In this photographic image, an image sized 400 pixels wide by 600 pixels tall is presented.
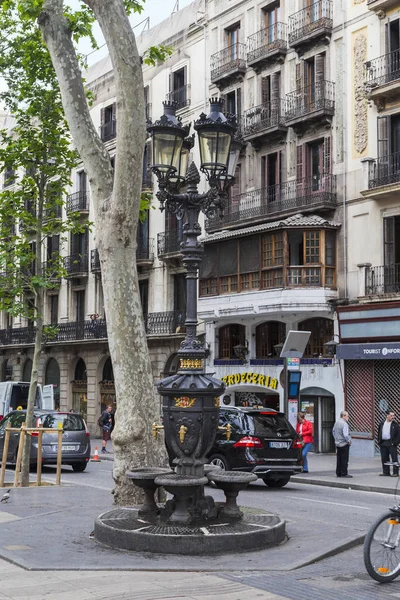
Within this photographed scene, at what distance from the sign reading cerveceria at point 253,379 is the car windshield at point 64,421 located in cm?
883

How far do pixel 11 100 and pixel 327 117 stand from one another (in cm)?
1324

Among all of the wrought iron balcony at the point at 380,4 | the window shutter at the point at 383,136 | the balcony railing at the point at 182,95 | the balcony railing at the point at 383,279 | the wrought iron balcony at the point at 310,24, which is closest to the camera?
the balcony railing at the point at 383,279

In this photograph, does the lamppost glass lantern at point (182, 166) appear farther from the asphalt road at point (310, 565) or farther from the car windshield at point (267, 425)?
the car windshield at point (267, 425)

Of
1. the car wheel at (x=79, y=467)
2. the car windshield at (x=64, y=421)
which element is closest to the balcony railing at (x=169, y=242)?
the car windshield at (x=64, y=421)

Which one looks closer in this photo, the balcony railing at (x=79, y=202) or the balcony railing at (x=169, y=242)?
the balcony railing at (x=169, y=242)

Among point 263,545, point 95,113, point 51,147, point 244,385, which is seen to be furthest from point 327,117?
point 263,545

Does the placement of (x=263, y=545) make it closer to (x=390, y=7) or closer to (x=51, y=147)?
(x=51, y=147)

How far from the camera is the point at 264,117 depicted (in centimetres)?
3184

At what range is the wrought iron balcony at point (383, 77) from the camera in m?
26.4

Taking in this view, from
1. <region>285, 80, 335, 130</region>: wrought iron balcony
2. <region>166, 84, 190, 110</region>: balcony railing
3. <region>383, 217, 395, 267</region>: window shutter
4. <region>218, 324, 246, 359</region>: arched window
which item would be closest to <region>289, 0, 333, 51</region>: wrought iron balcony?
<region>285, 80, 335, 130</region>: wrought iron balcony

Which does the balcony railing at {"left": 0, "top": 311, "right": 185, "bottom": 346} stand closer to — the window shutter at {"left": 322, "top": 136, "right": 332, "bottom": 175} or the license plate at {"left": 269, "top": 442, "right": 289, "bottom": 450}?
the window shutter at {"left": 322, "top": 136, "right": 332, "bottom": 175}

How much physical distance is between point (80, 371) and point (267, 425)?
27.9 meters

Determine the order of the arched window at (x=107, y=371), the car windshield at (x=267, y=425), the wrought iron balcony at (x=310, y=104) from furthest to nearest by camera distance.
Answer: the arched window at (x=107, y=371) → the wrought iron balcony at (x=310, y=104) → the car windshield at (x=267, y=425)

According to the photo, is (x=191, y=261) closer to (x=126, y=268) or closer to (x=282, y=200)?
(x=126, y=268)
